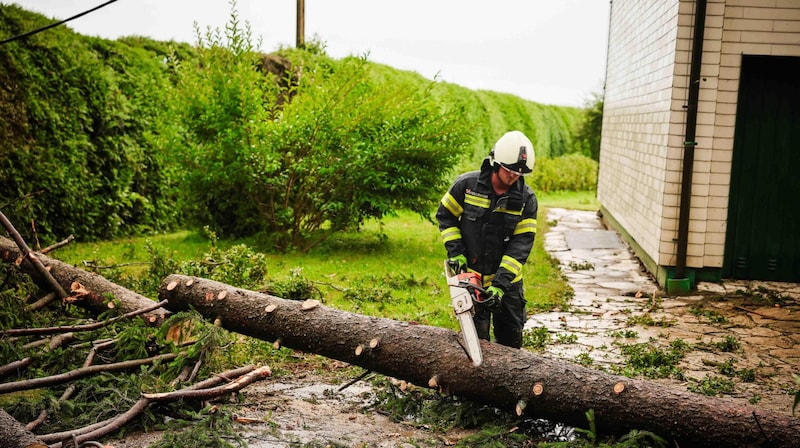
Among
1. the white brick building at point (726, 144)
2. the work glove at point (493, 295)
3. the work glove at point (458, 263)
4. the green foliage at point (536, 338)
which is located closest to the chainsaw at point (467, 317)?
the work glove at point (493, 295)

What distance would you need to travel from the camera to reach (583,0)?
68.5 ft

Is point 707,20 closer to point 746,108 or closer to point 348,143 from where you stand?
point 746,108

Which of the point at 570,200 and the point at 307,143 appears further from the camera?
the point at 570,200

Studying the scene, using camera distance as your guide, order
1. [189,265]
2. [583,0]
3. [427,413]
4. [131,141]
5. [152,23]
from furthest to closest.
Answer: [583,0] < [152,23] < [131,141] < [189,265] < [427,413]

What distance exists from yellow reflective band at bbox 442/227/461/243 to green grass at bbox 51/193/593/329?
5.61ft

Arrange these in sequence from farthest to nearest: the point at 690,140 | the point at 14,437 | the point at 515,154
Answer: the point at 690,140
the point at 515,154
the point at 14,437

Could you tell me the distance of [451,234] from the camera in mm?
4539

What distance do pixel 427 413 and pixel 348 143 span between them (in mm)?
5824

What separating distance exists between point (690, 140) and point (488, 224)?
155 inches

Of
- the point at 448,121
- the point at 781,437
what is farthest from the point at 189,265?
the point at 781,437

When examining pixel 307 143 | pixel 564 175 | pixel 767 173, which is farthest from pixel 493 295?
pixel 564 175

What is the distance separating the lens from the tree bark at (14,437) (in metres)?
3.07

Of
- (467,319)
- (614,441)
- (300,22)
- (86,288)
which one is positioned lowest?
(614,441)

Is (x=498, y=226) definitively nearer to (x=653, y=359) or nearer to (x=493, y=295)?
(x=493, y=295)
